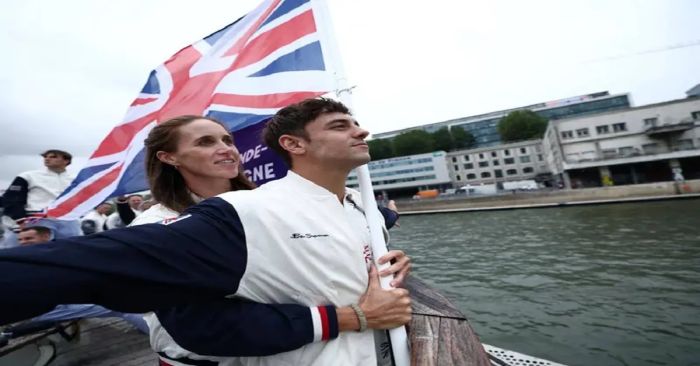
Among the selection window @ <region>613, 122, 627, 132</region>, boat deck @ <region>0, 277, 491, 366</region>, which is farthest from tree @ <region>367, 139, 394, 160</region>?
boat deck @ <region>0, 277, 491, 366</region>

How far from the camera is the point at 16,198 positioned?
357 cm

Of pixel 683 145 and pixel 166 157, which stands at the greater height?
pixel 166 157

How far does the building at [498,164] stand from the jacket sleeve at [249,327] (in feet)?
Answer: 190

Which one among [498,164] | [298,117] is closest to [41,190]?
[298,117]

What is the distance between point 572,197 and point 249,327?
36.4m

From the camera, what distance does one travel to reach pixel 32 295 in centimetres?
74

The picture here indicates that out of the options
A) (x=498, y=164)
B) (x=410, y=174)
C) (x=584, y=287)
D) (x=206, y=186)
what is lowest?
(x=584, y=287)

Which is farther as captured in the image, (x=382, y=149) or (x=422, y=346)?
(x=382, y=149)

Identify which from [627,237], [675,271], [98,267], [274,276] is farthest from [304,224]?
[627,237]

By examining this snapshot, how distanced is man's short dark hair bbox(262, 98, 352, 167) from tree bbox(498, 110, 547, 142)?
71.3m

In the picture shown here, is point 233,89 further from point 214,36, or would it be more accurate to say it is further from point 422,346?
point 422,346

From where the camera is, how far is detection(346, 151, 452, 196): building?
6109 cm

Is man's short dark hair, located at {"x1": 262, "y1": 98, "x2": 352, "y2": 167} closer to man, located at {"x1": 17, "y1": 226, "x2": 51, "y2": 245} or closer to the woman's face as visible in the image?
the woman's face

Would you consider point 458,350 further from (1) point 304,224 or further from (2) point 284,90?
(2) point 284,90
